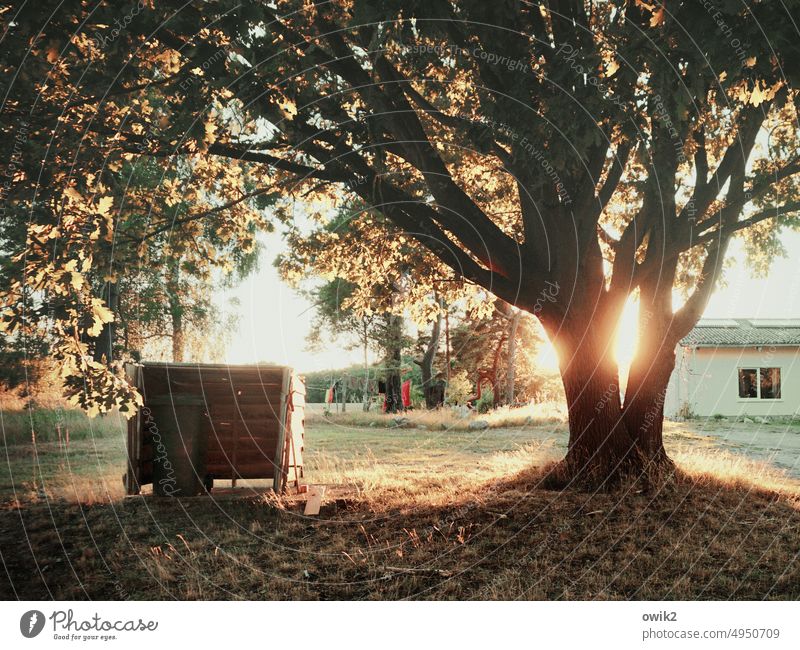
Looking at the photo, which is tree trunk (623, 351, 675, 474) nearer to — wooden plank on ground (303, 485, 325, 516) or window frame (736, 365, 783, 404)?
wooden plank on ground (303, 485, 325, 516)

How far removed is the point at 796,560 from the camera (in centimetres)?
721

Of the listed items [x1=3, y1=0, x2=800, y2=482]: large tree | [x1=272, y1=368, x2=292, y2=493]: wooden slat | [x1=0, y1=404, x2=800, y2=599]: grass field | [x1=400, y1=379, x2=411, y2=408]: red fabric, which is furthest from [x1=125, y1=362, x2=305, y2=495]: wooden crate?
[x1=400, y1=379, x2=411, y2=408]: red fabric

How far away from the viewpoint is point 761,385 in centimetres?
3031

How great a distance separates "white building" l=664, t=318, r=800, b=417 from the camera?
29844 mm

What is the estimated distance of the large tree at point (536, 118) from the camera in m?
6.93

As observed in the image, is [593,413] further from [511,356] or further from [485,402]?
[485,402]

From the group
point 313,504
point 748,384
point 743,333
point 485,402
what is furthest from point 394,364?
point 313,504

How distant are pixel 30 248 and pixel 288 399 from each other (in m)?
4.79

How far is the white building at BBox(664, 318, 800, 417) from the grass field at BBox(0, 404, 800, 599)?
1839 cm

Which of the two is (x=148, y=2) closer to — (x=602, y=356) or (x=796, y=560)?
(x=602, y=356)

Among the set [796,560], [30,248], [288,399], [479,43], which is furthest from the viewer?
[288,399]

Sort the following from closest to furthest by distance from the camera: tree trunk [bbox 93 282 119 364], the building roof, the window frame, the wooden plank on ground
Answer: the wooden plank on ground, tree trunk [bbox 93 282 119 364], the window frame, the building roof

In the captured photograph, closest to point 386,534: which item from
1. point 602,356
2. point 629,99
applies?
point 602,356

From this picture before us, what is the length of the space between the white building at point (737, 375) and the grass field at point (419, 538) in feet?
60.3
